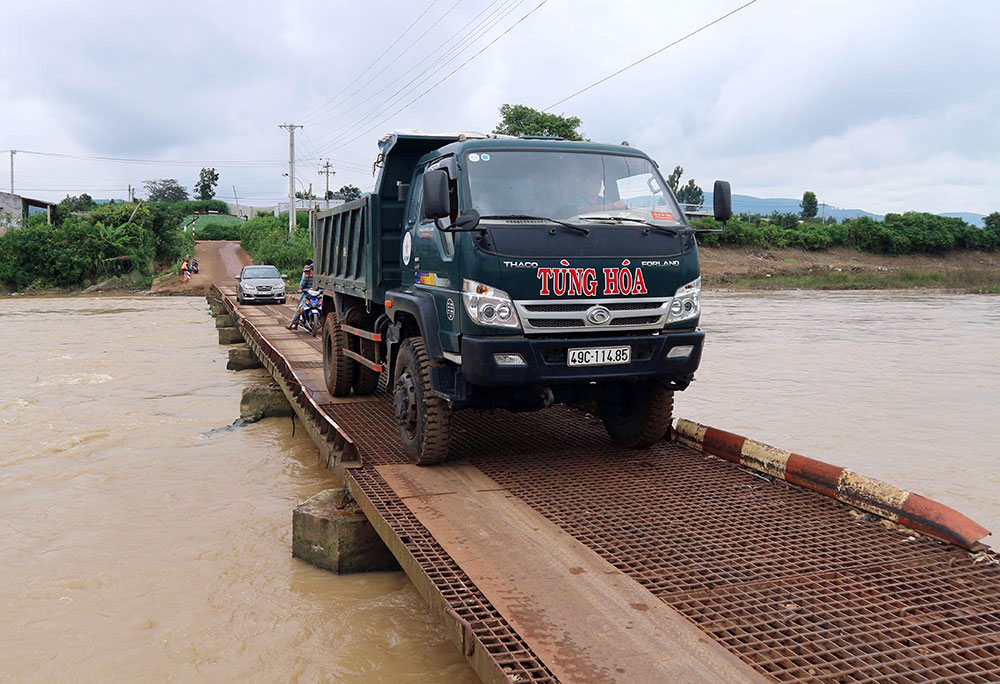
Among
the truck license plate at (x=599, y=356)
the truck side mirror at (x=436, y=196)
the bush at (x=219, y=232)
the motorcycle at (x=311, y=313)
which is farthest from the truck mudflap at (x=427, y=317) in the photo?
the bush at (x=219, y=232)

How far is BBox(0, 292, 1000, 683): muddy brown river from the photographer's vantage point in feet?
15.0

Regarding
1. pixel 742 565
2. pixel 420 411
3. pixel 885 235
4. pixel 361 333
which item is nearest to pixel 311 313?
pixel 361 333

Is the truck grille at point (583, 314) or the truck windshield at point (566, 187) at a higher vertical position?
the truck windshield at point (566, 187)

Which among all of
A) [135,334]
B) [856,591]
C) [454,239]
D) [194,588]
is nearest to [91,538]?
[194,588]

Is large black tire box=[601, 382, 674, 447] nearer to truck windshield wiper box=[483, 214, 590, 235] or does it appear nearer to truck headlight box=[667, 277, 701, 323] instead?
truck headlight box=[667, 277, 701, 323]

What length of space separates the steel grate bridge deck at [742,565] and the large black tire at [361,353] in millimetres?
1582

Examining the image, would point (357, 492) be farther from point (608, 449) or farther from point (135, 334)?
point (135, 334)

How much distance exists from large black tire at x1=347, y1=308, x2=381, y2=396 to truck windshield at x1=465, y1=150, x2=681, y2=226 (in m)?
2.68

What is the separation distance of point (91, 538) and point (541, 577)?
415 centimetres

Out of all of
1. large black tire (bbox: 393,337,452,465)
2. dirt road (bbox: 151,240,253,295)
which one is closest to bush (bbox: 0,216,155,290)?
dirt road (bbox: 151,240,253,295)

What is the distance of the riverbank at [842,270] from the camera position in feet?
158

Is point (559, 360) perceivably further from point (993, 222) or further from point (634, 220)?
point (993, 222)

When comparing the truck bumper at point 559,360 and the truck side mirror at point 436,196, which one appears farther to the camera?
the truck side mirror at point 436,196

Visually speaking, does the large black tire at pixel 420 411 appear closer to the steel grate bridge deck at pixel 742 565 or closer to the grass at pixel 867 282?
the steel grate bridge deck at pixel 742 565
